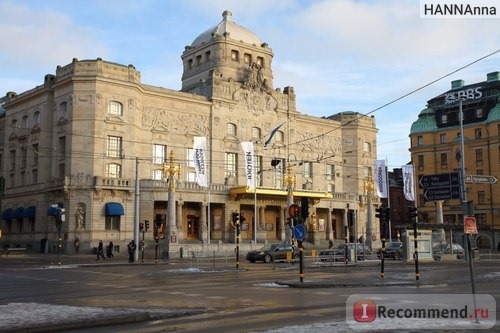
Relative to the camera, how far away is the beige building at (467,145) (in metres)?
83.4

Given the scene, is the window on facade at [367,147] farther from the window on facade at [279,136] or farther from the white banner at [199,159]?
the white banner at [199,159]

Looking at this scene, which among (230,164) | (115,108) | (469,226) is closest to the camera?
(469,226)

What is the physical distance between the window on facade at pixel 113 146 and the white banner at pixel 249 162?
13.4 m

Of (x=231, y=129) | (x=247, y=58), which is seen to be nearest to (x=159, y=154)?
(x=231, y=129)

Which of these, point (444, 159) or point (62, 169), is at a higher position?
point (444, 159)

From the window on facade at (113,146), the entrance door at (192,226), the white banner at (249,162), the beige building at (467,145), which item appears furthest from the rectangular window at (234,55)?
the beige building at (467,145)

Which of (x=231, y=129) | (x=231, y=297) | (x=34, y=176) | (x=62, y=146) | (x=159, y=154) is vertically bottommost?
(x=231, y=297)

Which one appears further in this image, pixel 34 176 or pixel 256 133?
pixel 256 133

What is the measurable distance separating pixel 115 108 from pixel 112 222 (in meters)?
12.3

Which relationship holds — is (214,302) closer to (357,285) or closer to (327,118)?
(357,285)

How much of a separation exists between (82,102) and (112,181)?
9002 mm

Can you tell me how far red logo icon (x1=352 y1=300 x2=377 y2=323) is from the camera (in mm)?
12430

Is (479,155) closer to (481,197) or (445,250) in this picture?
(481,197)

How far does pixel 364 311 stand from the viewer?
46.0 feet
